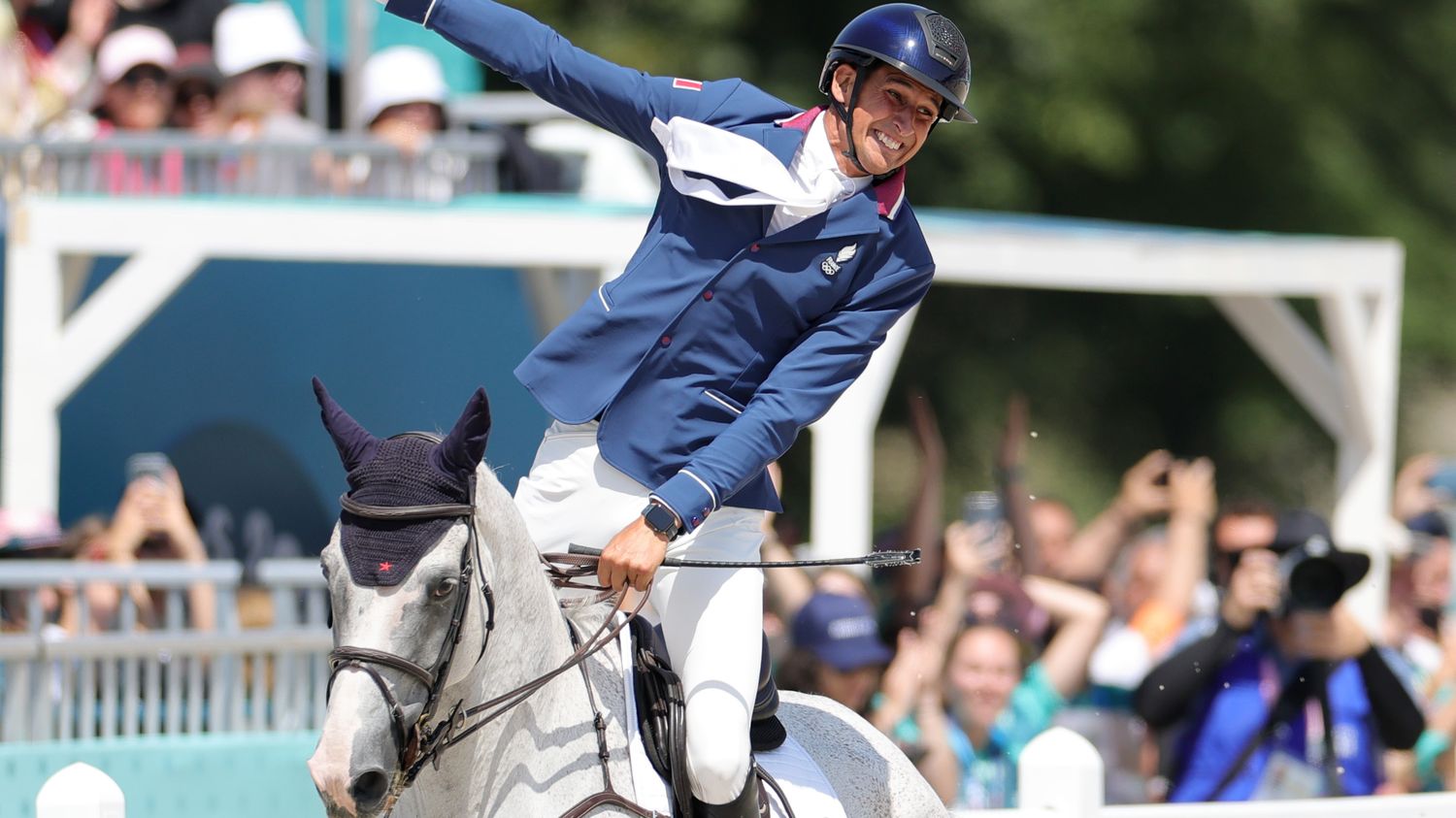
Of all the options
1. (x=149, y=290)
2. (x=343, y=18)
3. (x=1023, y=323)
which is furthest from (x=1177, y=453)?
(x=149, y=290)

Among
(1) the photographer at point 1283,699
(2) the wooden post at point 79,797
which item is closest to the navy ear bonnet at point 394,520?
(2) the wooden post at point 79,797

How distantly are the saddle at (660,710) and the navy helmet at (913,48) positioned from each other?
4.04 ft

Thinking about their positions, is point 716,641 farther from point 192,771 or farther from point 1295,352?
point 1295,352

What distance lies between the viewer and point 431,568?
10.6 ft

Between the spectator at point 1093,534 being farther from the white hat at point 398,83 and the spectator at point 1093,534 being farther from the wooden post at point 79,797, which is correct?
the wooden post at point 79,797

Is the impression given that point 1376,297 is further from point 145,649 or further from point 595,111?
point 595,111

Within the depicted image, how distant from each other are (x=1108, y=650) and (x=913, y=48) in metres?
4.25

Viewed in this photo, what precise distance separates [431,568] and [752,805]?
3.06 feet

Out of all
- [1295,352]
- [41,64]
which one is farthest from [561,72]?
[1295,352]

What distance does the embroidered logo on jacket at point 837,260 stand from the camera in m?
3.95

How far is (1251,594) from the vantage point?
7125 mm

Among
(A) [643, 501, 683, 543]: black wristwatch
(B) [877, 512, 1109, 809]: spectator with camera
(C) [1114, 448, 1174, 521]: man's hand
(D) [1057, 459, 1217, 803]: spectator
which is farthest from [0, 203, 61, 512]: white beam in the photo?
(A) [643, 501, 683, 543]: black wristwatch

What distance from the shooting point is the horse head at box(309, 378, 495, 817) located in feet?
10.3

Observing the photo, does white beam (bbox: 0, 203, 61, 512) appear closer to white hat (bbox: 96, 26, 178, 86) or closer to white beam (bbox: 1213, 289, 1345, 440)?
white hat (bbox: 96, 26, 178, 86)
